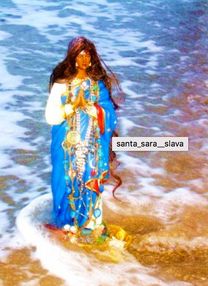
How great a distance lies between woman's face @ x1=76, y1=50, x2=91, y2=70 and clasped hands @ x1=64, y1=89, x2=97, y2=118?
0.59 feet

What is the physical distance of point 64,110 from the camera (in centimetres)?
409

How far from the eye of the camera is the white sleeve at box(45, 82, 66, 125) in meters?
4.10

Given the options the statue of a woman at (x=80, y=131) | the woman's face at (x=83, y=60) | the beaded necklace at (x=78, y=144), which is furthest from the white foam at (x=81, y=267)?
the woman's face at (x=83, y=60)

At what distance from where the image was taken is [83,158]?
427 cm

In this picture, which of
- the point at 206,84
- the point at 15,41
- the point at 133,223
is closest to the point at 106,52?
the point at 15,41

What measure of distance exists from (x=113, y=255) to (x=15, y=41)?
8541mm

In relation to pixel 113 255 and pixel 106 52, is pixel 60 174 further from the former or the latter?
pixel 106 52

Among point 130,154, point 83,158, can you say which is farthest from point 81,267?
point 130,154

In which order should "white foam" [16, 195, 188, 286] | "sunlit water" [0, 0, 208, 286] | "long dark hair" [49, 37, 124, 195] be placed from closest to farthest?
"long dark hair" [49, 37, 124, 195]
"white foam" [16, 195, 188, 286]
"sunlit water" [0, 0, 208, 286]

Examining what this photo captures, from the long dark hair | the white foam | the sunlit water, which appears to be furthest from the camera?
the sunlit water

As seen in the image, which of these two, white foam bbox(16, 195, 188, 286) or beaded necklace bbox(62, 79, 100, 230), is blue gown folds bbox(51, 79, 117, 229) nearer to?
beaded necklace bbox(62, 79, 100, 230)

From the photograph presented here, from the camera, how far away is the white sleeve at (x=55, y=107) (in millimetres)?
4102

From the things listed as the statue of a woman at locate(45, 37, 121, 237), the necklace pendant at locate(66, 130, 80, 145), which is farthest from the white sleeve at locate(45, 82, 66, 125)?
the necklace pendant at locate(66, 130, 80, 145)

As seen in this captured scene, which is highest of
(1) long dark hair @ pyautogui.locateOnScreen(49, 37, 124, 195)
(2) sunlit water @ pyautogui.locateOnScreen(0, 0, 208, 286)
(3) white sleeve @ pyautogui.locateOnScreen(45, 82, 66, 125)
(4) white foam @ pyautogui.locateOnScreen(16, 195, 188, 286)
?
(1) long dark hair @ pyautogui.locateOnScreen(49, 37, 124, 195)
